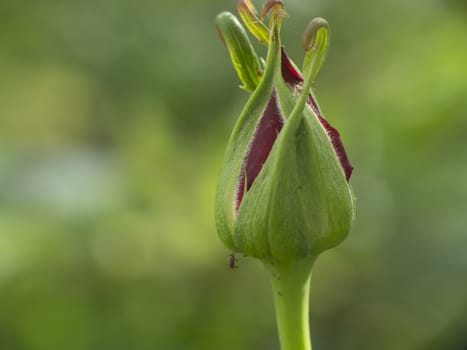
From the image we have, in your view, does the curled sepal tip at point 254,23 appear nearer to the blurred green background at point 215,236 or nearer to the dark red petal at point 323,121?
the dark red petal at point 323,121

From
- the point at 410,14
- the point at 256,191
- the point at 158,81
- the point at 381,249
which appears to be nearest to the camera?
the point at 256,191

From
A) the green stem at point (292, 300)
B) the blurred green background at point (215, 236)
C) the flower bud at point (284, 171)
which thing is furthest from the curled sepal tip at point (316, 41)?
A: the blurred green background at point (215, 236)

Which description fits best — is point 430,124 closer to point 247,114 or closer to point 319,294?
point 319,294

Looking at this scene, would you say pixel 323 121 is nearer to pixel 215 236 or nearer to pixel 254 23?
pixel 254 23

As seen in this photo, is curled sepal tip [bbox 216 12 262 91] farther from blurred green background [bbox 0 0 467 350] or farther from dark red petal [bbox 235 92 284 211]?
blurred green background [bbox 0 0 467 350]

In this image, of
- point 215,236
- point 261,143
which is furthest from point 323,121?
point 215,236

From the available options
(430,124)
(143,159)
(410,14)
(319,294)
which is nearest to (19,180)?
(143,159)
